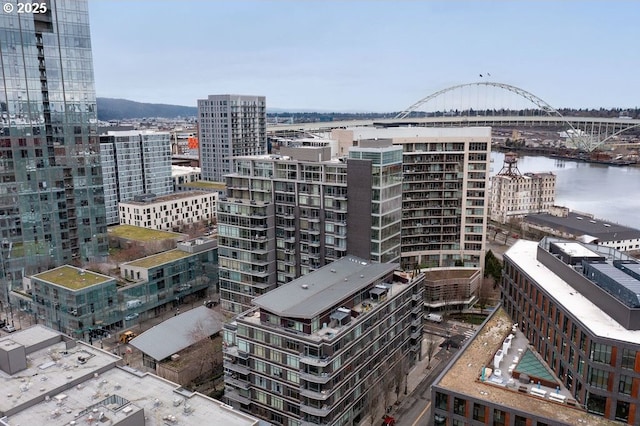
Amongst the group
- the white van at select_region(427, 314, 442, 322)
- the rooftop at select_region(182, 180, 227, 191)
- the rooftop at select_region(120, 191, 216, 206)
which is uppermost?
the rooftop at select_region(182, 180, 227, 191)

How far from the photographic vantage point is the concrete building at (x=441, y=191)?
220 feet

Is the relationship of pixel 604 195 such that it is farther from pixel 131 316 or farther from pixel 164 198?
pixel 131 316

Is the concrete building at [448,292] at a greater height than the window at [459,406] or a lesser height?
lesser

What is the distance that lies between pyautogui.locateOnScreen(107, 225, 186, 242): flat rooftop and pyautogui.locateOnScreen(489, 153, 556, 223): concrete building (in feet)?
242

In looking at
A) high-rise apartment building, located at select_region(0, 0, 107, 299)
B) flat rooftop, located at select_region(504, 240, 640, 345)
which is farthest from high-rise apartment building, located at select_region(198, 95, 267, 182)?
flat rooftop, located at select_region(504, 240, 640, 345)

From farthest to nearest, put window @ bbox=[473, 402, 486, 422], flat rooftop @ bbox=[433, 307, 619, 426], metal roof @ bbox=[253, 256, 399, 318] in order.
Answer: metal roof @ bbox=[253, 256, 399, 318] < window @ bbox=[473, 402, 486, 422] < flat rooftop @ bbox=[433, 307, 619, 426]

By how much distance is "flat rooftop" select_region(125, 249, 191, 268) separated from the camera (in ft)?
203

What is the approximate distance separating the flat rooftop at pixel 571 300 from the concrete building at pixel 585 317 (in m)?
0.05

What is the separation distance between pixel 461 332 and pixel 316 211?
23369 millimetres

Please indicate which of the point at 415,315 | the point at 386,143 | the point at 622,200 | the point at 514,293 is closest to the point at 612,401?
the point at 514,293

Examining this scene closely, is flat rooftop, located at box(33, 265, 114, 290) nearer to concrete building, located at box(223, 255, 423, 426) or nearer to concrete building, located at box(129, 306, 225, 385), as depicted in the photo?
concrete building, located at box(129, 306, 225, 385)

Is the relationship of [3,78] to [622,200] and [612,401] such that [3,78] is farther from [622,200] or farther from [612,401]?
[622,200]

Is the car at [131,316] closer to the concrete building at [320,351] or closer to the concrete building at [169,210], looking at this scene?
the concrete building at [320,351]

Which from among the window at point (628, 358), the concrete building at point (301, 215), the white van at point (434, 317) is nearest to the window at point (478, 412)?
the window at point (628, 358)
